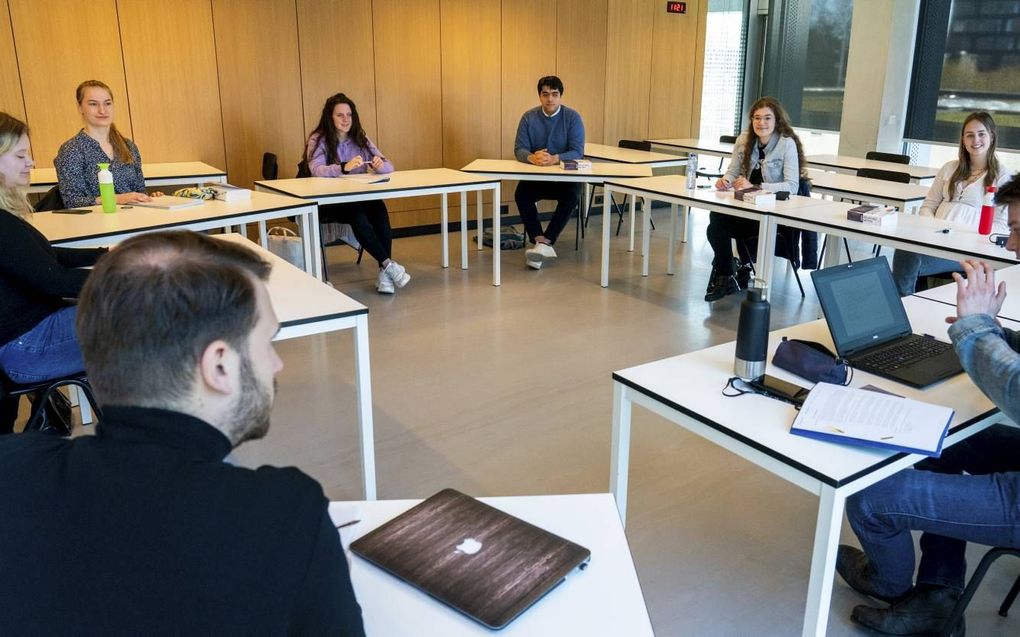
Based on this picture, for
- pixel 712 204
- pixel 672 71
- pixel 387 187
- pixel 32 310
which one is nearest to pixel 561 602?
pixel 32 310

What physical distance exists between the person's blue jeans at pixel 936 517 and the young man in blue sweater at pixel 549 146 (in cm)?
439

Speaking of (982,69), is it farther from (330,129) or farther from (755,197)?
(330,129)

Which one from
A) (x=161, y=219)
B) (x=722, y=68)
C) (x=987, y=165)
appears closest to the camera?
(x=161, y=219)

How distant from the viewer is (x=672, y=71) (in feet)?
28.0

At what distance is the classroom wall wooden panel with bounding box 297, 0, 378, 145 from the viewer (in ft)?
20.7

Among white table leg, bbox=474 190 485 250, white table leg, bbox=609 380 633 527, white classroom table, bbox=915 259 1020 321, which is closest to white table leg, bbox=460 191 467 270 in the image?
white table leg, bbox=474 190 485 250

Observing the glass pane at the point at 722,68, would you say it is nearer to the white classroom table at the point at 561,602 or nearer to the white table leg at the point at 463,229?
the white table leg at the point at 463,229

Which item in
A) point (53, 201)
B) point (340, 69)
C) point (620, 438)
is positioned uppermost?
point (340, 69)

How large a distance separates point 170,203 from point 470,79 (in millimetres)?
3807

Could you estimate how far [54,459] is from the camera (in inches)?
34.1

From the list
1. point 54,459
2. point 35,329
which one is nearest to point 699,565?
point 54,459

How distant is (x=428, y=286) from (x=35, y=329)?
303 centimetres

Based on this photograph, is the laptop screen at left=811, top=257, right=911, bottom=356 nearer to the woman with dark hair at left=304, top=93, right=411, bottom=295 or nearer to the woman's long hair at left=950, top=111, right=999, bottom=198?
the woman's long hair at left=950, top=111, right=999, bottom=198

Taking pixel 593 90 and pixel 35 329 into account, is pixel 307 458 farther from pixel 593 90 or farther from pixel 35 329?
pixel 593 90
